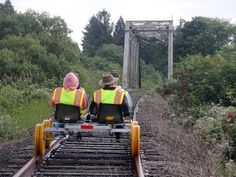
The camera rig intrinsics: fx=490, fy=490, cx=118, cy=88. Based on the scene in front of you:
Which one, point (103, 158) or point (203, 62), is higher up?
point (203, 62)

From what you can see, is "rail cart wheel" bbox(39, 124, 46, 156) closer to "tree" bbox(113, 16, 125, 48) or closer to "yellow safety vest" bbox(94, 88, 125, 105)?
"yellow safety vest" bbox(94, 88, 125, 105)

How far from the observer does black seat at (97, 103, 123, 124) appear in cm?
796

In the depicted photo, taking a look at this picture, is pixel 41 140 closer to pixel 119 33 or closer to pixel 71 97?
pixel 71 97

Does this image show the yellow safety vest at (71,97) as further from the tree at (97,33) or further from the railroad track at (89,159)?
the tree at (97,33)

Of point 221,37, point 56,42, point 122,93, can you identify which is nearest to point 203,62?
point 56,42

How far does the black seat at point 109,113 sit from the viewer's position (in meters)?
7.96

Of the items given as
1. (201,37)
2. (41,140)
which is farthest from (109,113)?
(201,37)

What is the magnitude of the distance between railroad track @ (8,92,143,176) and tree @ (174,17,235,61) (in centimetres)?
3908

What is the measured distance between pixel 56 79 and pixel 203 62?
328 inches

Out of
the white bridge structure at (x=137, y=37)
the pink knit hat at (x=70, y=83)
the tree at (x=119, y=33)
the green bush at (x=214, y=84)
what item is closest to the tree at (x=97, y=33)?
the tree at (x=119, y=33)

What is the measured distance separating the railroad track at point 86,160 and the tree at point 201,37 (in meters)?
39.1

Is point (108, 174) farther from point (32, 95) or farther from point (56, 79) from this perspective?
point (56, 79)

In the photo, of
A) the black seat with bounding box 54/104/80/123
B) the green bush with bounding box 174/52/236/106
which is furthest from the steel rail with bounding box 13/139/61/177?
the green bush with bounding box 174/52/236/106

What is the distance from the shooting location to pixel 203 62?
2150cm
